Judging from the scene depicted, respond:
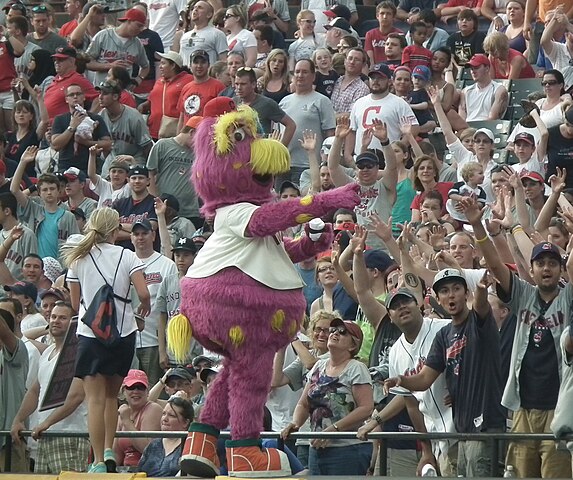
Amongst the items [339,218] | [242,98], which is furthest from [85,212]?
[339,218]

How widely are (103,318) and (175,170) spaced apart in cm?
507

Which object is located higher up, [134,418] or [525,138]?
[525,138]

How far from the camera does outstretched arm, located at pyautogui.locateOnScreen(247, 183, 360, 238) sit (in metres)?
7.92

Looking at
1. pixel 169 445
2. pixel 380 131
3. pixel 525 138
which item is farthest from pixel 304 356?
pixel 525 138

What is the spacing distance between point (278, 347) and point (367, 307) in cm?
180

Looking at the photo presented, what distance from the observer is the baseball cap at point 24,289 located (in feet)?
38.2

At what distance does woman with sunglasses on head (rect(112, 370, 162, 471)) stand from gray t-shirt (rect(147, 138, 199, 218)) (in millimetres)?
3939

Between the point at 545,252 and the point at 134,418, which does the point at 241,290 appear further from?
the point at 134,418

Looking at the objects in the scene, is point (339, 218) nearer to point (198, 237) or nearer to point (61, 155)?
point (198, 237)

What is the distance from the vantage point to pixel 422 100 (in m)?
14.5

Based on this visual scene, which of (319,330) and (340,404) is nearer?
(340,404)

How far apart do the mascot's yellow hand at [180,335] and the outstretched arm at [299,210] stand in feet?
2.00

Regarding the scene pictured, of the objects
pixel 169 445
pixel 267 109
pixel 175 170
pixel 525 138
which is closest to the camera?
pixel 169 445

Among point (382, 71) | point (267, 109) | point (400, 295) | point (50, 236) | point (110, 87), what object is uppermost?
point (382, 71)
